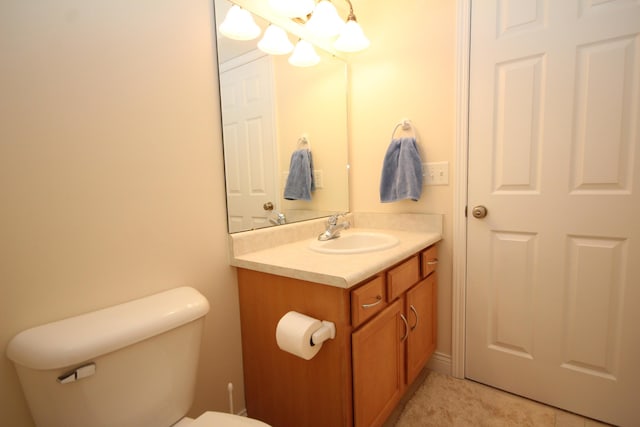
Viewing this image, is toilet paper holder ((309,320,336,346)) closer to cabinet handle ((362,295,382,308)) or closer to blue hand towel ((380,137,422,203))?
cabinet handle ((362,295,382,308))

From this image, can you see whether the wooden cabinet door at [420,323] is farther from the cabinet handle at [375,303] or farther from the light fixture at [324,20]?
the light fixture at [324,20]

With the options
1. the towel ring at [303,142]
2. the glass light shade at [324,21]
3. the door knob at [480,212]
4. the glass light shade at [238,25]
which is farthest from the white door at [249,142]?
the door knob at [480,212]

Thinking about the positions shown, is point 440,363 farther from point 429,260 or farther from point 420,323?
point 429,260

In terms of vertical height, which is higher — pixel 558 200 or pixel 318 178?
pixel 318 178

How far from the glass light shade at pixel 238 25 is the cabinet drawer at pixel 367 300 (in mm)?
1134

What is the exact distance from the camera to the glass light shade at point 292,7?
1.43 m

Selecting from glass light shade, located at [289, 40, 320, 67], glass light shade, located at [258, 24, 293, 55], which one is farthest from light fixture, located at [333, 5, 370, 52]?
glass light shade, located at [258, 24, 293, 55]

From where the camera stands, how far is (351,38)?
164 cm

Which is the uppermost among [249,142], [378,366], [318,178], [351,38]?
[351,38]

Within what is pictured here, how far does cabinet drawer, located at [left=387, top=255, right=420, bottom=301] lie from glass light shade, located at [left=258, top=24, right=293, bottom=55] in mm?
1161

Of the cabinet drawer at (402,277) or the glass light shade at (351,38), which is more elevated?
the glass light shade at (351,38)

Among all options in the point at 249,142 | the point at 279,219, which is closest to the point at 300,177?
the point at 279,219

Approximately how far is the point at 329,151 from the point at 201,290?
3.56 feet

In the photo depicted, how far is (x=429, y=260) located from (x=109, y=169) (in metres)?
1.43
